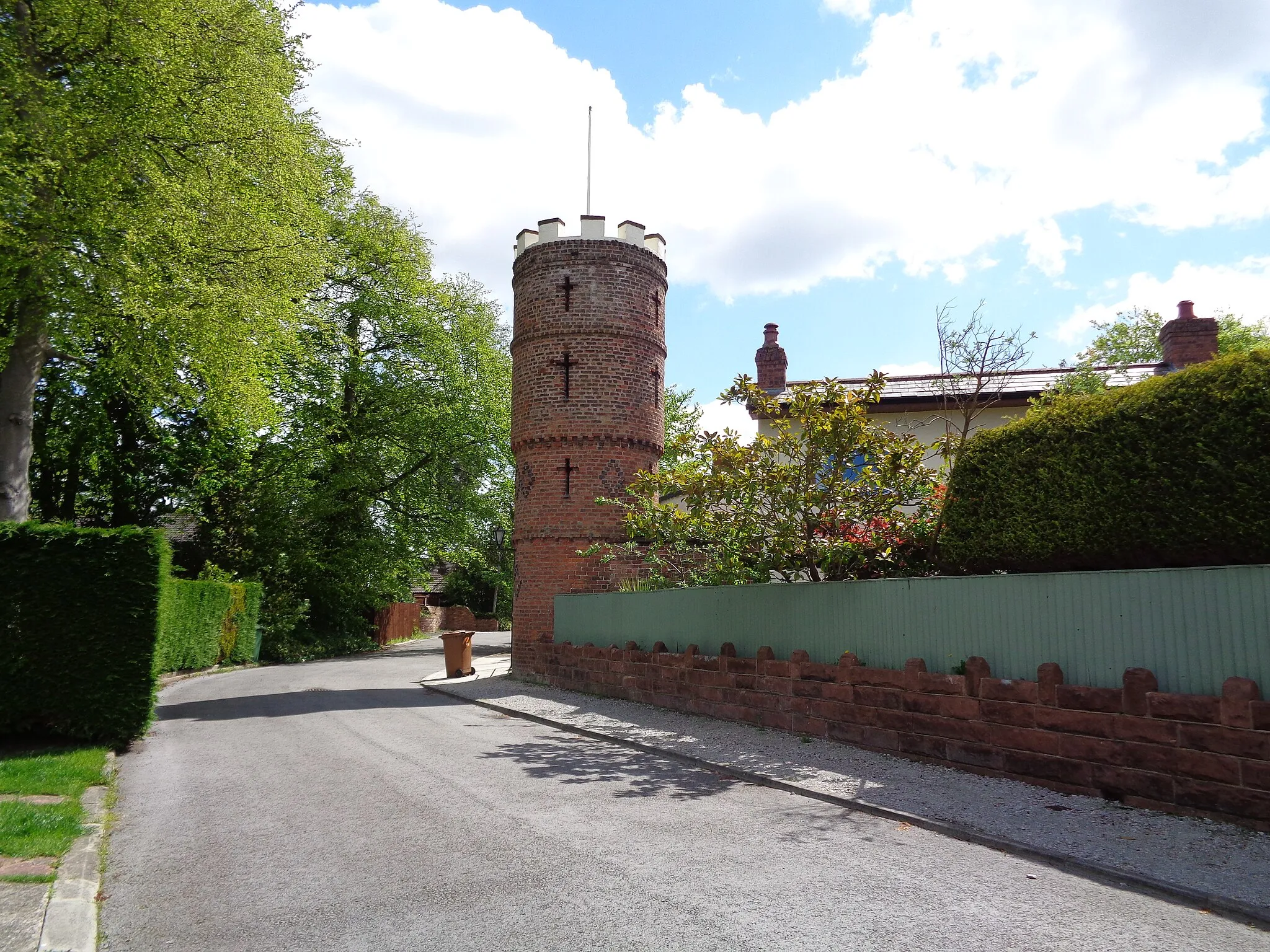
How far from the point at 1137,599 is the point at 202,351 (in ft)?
50.9

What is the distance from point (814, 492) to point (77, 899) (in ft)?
28.9

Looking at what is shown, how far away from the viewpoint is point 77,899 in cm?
476

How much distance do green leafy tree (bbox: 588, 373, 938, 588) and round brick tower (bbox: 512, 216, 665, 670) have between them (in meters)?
6.16

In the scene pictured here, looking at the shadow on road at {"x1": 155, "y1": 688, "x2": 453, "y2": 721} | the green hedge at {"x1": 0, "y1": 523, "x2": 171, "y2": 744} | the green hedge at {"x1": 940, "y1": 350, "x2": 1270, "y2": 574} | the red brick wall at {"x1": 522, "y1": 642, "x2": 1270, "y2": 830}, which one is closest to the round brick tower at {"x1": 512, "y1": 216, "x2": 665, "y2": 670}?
the shadow on road at {"x1": 155, "y1": 688, "x2": 453, "y2": 721}

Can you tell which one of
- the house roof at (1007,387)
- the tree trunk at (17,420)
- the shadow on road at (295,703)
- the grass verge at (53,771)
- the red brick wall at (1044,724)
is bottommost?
the shadow on road at (295,703)

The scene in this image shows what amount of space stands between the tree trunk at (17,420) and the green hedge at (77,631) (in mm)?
5451

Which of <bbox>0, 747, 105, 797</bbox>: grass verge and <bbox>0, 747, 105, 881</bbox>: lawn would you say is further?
<bbox>0, 747, 105, 797</bbox>: grass verge

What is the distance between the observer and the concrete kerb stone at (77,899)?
4.21 m

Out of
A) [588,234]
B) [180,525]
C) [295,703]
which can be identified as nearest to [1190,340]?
[588,234]

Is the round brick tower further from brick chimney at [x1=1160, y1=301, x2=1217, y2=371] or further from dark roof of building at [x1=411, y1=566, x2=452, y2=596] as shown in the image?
dark roof of building at [x1=411, y1=566, x2=452, y2=596]

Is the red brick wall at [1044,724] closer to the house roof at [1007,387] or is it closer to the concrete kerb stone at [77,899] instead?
the concrete kerb stone at [77,899]

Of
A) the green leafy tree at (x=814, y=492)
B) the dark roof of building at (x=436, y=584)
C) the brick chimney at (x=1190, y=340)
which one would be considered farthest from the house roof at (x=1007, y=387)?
the dark roof of building at (x=436, y=584)

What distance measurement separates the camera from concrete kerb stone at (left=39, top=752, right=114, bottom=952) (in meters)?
4.21

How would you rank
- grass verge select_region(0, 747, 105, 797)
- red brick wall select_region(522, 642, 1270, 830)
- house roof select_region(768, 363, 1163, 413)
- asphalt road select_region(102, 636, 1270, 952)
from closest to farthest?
asphalt road select_region(102, 636, 1270, 952), red brick wall select_region(522, 642, 1270, 830), grass verge select_region(0, 747, 105, 797), house roof select_region(768, 363, 1163, 413)
